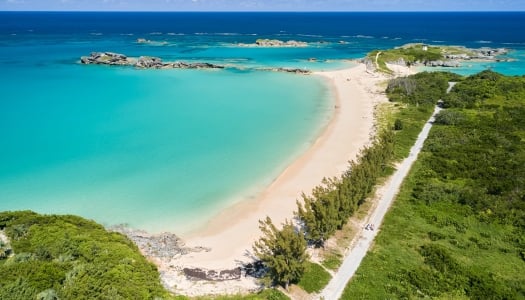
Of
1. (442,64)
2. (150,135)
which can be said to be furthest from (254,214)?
(442,64)

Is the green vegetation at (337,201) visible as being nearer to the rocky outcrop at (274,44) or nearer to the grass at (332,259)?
the grass at (332,259)

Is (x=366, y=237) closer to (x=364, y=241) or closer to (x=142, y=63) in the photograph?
(x=364, y=241)

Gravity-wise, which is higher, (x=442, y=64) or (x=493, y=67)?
(x=442, y=64)

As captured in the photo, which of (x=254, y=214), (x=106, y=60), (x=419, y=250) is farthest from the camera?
(x=106, y=60)

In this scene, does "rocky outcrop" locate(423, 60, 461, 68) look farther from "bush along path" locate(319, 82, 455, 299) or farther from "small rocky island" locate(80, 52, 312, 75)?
"bush along path" locate(319, 82, 455, 299)

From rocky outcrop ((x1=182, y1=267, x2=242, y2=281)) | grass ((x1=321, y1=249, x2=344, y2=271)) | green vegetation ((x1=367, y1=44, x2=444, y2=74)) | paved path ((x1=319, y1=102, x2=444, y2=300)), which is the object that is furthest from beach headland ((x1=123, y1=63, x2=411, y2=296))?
green vegetation ((x1=367, y1=44, x2=444, y2=74))

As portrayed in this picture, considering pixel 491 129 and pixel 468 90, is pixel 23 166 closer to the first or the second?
pixel 491 129

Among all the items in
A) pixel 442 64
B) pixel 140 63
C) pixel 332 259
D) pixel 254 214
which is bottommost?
pixel 254 214

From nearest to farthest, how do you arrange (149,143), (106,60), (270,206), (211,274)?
(211,274) → (270,206) → (149,143) → (106,60)

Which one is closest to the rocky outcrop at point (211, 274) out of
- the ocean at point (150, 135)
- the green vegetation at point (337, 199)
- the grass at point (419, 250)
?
the green vegetation at point (337, 199)
